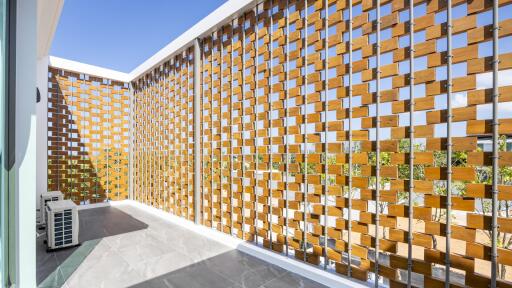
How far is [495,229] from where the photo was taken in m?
1.41

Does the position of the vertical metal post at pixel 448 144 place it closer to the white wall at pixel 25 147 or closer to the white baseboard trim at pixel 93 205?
the white wall at pixel 25 147

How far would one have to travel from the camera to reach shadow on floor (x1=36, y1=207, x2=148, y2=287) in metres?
2.23

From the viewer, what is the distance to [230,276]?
2219mm

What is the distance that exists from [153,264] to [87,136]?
3.70 metres

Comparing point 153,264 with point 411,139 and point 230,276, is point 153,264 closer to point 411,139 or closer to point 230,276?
point 230,276

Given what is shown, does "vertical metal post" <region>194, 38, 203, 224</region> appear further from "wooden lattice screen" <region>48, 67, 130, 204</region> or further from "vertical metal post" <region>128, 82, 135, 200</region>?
"wooden lattice screen" <region>48, 67, 130, 204</region>

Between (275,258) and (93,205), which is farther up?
(275,258)

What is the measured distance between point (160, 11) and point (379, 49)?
13.8ft

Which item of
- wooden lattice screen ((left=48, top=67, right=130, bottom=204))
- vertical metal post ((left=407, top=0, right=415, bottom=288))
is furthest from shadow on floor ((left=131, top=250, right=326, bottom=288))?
wooden lattice screen ((left=48, top=67, right=130, bottom=204))

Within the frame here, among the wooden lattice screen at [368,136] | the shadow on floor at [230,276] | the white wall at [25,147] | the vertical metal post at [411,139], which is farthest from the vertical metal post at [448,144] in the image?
the white wall at [25,147]

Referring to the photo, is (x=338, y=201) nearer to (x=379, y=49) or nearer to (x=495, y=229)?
(x=495, y=229)

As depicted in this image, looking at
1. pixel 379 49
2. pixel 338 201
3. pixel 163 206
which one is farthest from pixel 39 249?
pixel 379 49

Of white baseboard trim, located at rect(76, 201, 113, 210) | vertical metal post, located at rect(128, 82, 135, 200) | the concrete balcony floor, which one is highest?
vertical metal post, located at rect(128, 82, 135, 200)

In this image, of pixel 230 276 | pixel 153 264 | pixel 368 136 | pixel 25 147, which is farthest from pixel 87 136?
pixel 368 136
